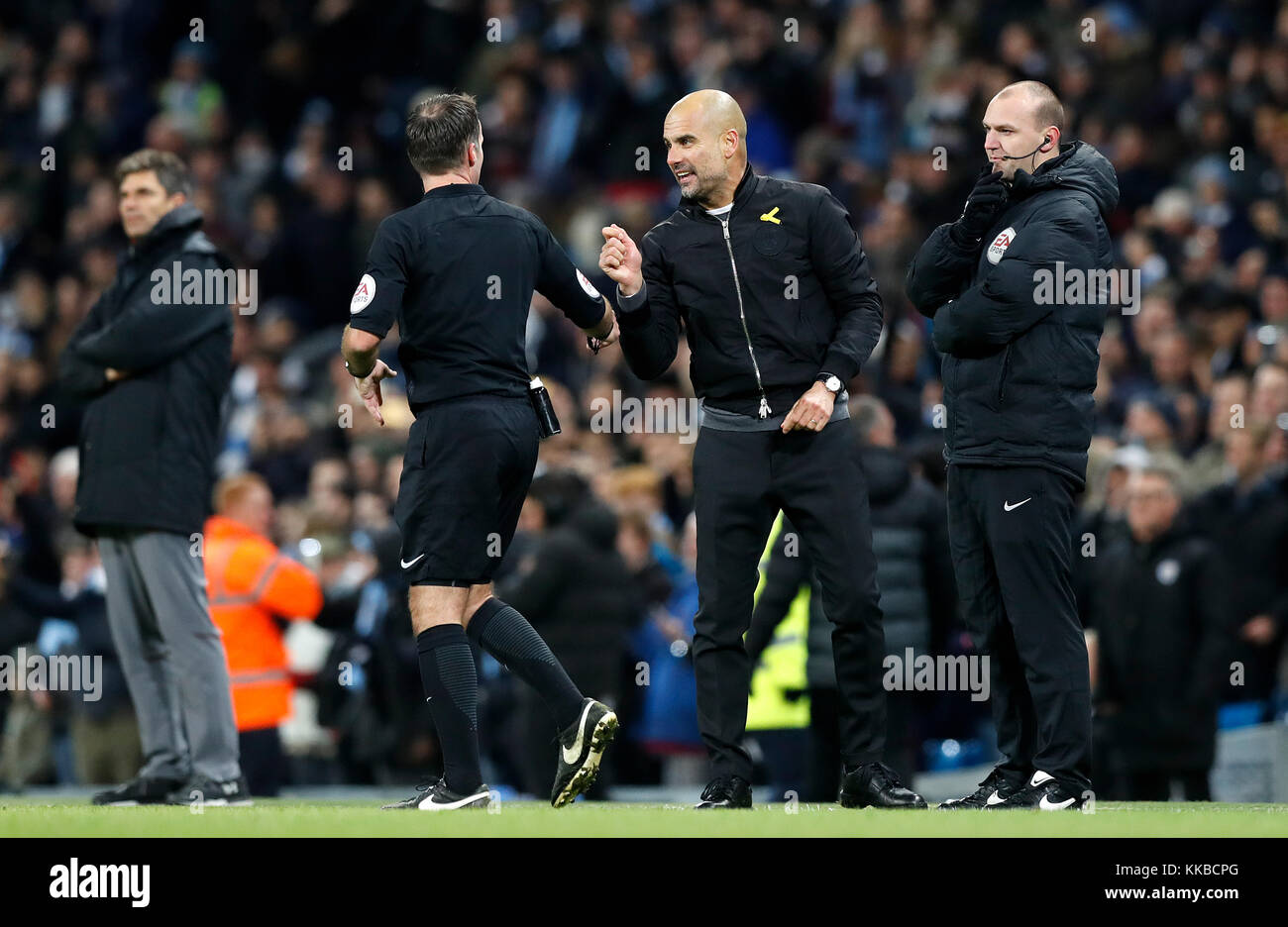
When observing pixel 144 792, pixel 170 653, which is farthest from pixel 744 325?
pixel 144 792

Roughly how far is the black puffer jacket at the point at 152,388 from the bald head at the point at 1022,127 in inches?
121

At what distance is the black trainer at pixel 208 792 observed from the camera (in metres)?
7.55

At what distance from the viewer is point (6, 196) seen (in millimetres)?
18406

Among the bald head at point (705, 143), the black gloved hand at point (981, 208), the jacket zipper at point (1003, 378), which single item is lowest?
the jacket zipper at point (1003, 378)

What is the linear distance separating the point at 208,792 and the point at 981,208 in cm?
354

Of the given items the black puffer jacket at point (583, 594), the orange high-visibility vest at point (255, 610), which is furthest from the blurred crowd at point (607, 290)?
the orange high-visibility vest at point (255, 610)

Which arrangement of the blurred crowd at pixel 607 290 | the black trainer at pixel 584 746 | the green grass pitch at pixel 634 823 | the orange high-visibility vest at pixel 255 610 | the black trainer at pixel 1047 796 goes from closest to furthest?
the green grass pitch at pixel 634 823 < the black trainer at pixel 584 746 < the black trainer at pixel 1047 796 < the orange high-visibility vest at pixel 255 610 < the blurred crowd at pixel 607 290

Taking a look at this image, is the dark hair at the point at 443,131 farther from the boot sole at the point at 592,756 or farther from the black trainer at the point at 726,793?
the black trainer at the point at 726,793

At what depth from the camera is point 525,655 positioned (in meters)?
6.64

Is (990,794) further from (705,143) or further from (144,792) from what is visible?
(144,792)

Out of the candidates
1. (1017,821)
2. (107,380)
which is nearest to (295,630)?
(107,380)

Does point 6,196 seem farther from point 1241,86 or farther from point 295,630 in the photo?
point 1241,86

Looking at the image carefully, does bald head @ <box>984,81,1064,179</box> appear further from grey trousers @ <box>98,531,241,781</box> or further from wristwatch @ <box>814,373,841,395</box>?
grey trousers @ <box>98,531,241,781</box>
